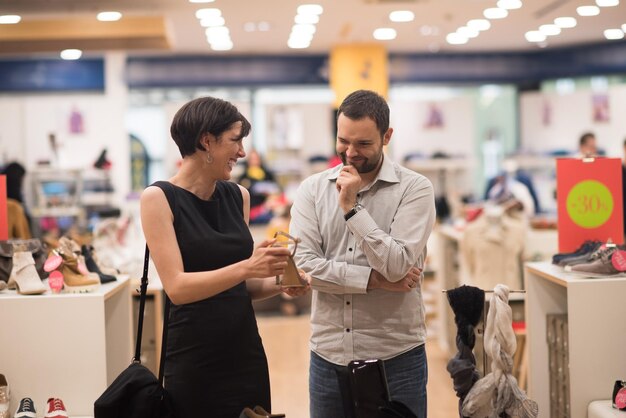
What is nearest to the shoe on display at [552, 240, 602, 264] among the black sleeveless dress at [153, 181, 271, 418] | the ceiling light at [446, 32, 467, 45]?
the black sleeveless dress at [153, 181, 271, 418]

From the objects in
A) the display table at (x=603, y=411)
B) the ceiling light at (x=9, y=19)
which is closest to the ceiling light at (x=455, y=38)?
the ceiling light at (x=9, y=19)

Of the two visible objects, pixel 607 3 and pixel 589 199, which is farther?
pixel 607 3

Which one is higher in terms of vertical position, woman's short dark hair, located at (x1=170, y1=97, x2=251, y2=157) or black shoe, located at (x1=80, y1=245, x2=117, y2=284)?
woman's short dark hair, located at (x1=170, y1=97, x2=251, y2=157)

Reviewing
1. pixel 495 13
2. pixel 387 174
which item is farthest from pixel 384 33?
pixel 387 174

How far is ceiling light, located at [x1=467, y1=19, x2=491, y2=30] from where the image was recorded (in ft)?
30.6

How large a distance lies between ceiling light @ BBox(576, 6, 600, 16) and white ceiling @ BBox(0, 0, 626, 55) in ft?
0.24

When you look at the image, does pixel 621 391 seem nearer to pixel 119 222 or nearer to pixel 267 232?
pixel 119 222

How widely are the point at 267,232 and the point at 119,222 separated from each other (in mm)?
3496

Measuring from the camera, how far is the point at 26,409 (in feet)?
9.48

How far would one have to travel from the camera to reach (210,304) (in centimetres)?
229

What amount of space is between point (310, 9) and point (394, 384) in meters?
6.55

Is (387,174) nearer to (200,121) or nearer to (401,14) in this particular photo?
(200,121)

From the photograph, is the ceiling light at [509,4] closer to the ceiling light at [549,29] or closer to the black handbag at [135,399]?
the ceiling light at [549,29]

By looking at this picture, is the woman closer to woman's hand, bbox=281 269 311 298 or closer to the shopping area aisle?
woman's hand, bbox=281 269 311 298
